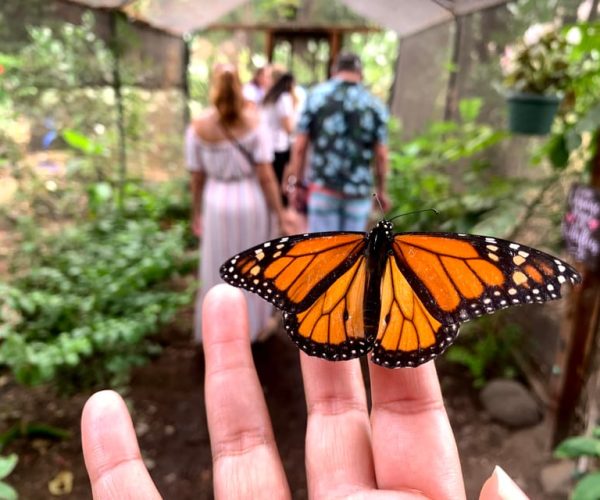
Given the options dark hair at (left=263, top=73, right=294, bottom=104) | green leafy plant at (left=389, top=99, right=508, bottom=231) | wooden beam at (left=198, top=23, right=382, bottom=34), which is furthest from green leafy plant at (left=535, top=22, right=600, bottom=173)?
wooden beam at (left=198, top=23, right=382, bottom=34)

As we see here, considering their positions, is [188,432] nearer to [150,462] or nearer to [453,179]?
[150,462]

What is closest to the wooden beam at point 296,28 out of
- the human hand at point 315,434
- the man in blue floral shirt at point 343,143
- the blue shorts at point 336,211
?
the man in blue floral shirt at point 343,143

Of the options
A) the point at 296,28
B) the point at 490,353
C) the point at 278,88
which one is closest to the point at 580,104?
the point at 490,353

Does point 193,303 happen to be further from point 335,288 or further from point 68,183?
point 335,288

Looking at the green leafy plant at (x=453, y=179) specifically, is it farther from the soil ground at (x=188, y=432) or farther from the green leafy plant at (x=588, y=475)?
the green leafy plant at (x=588, y=475)

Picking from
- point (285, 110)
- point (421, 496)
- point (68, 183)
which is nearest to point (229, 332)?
point (421, 496)

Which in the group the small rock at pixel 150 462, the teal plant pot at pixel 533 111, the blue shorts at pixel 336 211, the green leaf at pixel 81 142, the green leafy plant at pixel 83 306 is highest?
the teal plant pot at pixel 533 111
